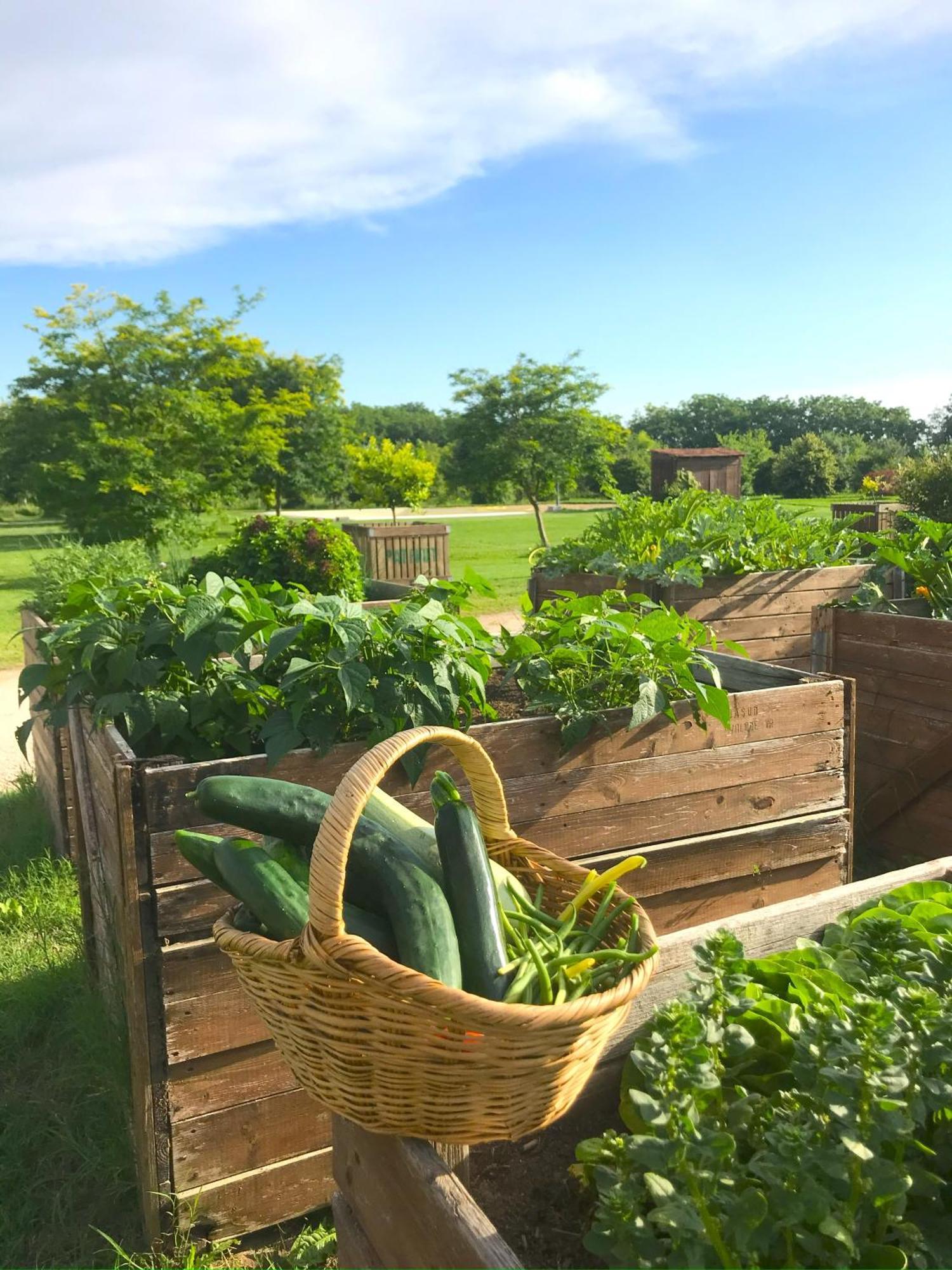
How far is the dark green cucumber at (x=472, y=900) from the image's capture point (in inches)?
55.2

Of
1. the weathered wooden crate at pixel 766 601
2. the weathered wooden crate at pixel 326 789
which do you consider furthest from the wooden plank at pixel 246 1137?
the weathered wooden crate at pixel 766 601

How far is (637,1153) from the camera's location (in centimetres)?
121

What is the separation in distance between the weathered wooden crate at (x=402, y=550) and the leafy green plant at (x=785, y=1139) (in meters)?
13.1

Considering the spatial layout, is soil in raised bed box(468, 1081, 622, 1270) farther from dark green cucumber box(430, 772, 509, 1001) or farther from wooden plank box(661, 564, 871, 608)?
wooden plank box(661, 564, 871, 608)

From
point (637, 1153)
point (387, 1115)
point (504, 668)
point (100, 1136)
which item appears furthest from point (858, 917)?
point (100, 1136)

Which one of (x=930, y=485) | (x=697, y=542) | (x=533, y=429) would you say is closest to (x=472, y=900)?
(x=697, y=542)

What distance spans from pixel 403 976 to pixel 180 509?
17.9 m

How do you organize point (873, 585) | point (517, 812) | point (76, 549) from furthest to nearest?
point (76, 549)
point (873, 585)
point (517, 812)

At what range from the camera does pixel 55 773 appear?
5004mm

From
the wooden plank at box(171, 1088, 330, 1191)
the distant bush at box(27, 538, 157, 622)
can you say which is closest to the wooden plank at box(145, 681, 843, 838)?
the wooden plank at box(171, 1088, 330, 1191)

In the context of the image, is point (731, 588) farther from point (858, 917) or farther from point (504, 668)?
point (858, 917)

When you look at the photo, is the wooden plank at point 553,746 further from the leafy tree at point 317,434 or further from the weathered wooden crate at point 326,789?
the leafy tree at point 317,434

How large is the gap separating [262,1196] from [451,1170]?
148 centimetres

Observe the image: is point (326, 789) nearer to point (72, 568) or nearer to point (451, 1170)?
point (451, 1170)
